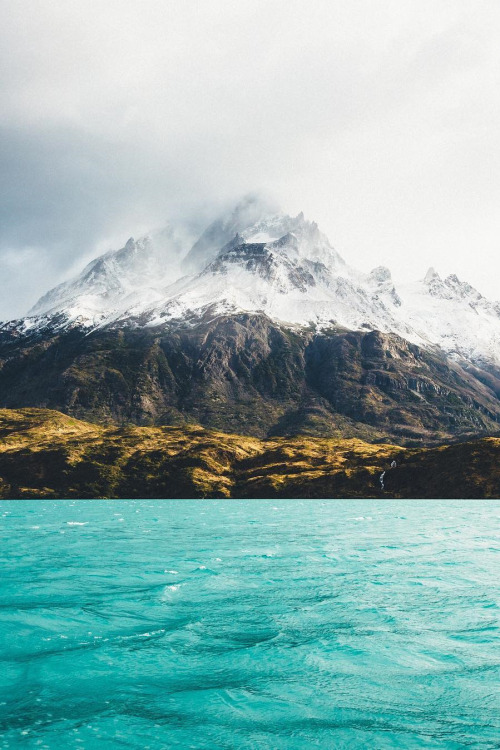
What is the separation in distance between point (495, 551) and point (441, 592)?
21.0m

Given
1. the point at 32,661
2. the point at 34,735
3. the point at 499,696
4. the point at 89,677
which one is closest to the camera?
the point at 34,735

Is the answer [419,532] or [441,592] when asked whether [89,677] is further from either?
[419,532]

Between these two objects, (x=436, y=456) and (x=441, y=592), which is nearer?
(x=441, y=592)

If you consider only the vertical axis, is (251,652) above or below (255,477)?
above

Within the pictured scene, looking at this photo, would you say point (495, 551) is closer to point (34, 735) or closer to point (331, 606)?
point (331, 606)

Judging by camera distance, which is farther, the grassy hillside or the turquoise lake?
the grassy hillside

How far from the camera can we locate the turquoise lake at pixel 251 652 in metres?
14.5

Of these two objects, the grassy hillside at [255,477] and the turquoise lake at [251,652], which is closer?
the turquoise lake at [251,652]

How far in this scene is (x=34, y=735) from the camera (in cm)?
1395

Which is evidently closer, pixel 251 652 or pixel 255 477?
pixel 251 652

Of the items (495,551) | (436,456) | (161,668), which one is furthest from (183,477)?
(161,668)

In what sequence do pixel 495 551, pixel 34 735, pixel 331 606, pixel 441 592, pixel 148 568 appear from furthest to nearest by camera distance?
pixel 495 551 → pixel 148 568 → pixel 441 592 → pixel 331 606 → pixel 34 735

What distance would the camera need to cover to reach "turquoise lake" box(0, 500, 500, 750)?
14.5 m

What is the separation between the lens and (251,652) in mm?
20875
